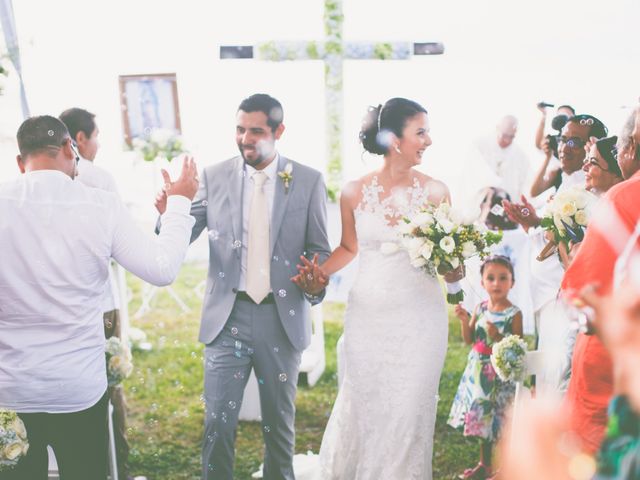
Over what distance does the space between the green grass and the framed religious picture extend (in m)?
2.22

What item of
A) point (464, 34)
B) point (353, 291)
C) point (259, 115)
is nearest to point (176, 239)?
point (259, 115)

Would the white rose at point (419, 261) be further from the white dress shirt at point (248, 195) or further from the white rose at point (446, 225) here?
the white dress shirt at point (248, 195)

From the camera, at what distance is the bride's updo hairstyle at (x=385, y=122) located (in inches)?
138

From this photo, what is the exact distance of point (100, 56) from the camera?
6207 mm

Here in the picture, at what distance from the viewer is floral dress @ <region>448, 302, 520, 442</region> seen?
3906 mm

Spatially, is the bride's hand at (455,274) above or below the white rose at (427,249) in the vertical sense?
below

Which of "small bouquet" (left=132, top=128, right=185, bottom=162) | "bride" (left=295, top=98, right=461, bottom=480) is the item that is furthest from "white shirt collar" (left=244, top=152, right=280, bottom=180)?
"small bouquet" (left=132, top=128, right=185, bottom=162)

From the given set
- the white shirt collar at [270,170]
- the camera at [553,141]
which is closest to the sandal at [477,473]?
the white shirt collar at [270,170]

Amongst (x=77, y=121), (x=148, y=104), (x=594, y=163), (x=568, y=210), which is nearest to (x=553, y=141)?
(x=594, y=163)

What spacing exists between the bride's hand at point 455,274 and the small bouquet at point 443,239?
8cm

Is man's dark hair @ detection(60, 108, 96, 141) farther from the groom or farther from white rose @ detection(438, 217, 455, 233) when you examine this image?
white rose @ detection(438, 217, 455, 233)

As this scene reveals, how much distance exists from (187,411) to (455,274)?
2751mm

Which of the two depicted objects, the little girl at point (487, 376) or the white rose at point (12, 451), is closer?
the white rose at point (12, 451)

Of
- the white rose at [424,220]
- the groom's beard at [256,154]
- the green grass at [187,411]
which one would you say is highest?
the groom's beard at [256,154]
